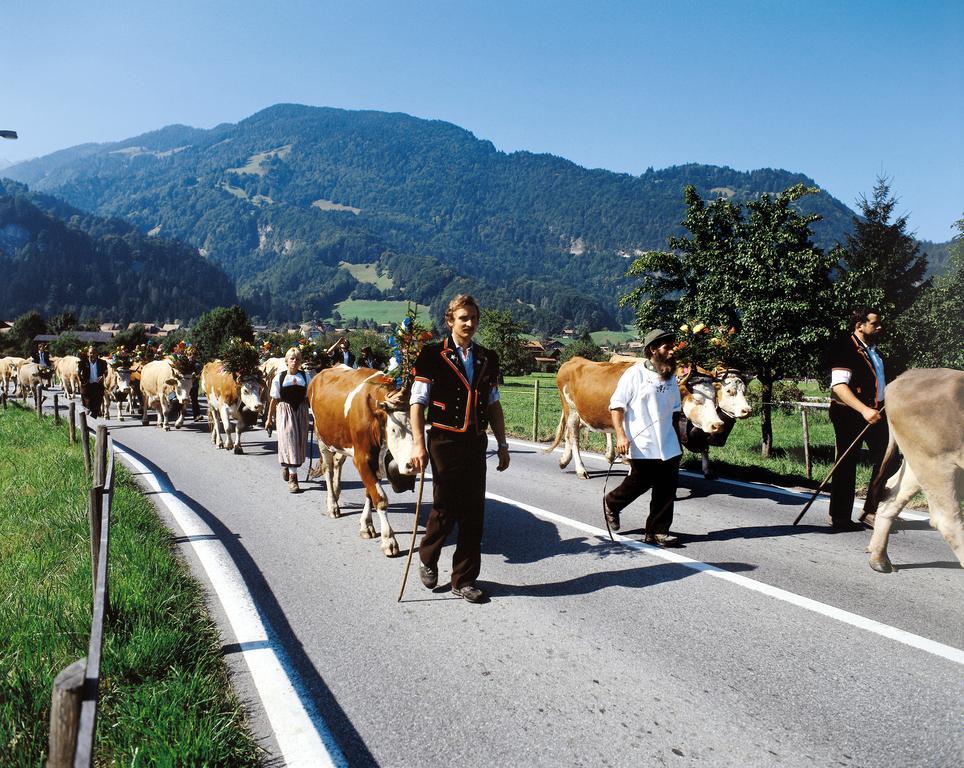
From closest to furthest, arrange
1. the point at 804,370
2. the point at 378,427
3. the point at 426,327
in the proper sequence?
the point at 426,327 → the point at 378,427 → the point at 804,370

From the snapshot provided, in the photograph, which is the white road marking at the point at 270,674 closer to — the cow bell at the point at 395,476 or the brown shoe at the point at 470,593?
the brown shoe at the point at 470,593

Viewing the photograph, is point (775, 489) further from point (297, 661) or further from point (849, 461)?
point (297, 661)

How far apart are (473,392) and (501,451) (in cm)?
66

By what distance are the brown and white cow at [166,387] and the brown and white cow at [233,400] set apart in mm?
3348

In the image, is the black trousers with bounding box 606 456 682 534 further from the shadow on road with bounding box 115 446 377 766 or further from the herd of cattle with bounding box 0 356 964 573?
the shadow on road with bounding box 115 446 377 766

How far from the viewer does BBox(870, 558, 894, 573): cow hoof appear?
5.32m

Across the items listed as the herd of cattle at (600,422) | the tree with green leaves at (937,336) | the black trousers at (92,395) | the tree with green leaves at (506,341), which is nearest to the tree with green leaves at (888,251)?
the tree with green leaves at (937,336)

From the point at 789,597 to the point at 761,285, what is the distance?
26.9 feet

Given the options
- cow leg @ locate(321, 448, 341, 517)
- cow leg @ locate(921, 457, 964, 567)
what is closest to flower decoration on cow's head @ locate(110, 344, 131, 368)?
cow leg @ locate(321, 448, 341, 517)

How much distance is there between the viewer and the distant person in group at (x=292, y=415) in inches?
350

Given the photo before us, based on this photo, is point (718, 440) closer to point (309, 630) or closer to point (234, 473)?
point (309, 630)

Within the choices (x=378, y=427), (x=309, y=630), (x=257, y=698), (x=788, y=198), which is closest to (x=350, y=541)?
(x=378, y=427)

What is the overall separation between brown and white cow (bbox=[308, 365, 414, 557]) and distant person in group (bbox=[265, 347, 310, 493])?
111 centimetres

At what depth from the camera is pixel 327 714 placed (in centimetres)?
330
